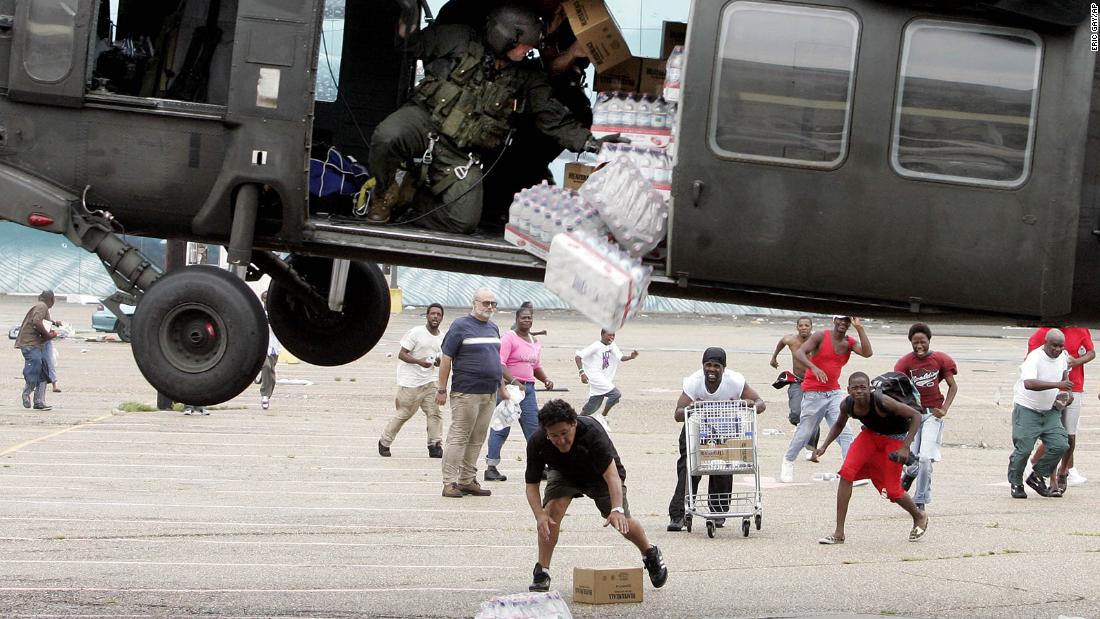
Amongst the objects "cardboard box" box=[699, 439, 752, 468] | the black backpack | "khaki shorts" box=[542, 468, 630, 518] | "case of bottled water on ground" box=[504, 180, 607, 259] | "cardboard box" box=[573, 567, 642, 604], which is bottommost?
"cardboard box" box=[573, 567, 642, 604]

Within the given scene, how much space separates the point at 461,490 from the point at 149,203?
704cm

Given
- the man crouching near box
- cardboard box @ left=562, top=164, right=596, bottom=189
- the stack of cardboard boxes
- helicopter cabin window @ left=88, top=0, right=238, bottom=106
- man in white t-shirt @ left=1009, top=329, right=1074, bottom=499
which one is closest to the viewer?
the stack of cardboard boxes

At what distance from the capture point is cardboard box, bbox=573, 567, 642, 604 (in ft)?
31.7

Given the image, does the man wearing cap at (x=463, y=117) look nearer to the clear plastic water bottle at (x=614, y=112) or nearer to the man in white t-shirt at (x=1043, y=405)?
the clear plastic water bottle at (x=614, y=112)

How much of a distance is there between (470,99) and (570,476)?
294 cm

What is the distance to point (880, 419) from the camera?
11.8 meters

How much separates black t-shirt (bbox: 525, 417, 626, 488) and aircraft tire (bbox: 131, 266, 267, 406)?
280cm

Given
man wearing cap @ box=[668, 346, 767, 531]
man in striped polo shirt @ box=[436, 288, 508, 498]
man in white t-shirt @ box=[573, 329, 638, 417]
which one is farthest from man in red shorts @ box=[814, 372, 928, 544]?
man in white t-shirt @ box=[573, 329, 638, 417]

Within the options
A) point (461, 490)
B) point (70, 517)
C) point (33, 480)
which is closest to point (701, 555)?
point (461, 490)

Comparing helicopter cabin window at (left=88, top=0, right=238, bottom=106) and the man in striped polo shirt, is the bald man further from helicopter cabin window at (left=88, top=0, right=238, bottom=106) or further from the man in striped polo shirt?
helicopter cabin window at (left=88, top=0, right=238, bottom=106)

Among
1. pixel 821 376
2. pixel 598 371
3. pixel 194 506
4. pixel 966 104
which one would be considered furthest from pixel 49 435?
pixel 966 104

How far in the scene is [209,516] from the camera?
12711 mm

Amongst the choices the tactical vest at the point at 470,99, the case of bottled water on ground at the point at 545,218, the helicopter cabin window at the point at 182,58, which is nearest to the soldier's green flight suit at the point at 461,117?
the tactical vest at the point at 470,99

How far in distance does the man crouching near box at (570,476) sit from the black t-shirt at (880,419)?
2549 millimetres
